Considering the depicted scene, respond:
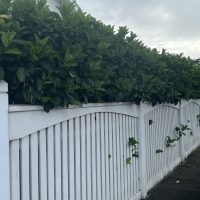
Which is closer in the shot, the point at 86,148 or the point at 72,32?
the point at 72,32

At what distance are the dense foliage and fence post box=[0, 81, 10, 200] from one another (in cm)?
18

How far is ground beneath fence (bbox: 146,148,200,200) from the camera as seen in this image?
291 inches

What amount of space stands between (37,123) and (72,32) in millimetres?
1121

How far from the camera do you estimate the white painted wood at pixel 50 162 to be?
4059 millimetres

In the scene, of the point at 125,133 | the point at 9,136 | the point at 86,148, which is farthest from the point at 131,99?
the point at 9,136

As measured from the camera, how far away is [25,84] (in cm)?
369

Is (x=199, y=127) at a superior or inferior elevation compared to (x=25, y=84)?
inferior

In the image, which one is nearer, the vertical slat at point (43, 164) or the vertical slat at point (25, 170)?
the vertical slat at point (25, 170)

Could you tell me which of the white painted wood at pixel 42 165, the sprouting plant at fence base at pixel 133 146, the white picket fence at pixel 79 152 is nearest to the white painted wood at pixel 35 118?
the white picket fence at pixel 79 152

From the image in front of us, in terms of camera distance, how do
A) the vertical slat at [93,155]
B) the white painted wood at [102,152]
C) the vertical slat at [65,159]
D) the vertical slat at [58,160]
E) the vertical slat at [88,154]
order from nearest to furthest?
the vertical slat at [58,160] → the vertical slat at [65,159] → the vertical slat at [88,154] → the vertical slat at [93,155] → the white painted wood at [102,152]

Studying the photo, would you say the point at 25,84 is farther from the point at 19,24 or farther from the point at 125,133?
the point at 125,133

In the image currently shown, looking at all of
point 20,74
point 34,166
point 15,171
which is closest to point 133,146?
point 34,166

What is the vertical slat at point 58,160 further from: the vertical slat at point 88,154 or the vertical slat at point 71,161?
the vertical slat at point 88,154

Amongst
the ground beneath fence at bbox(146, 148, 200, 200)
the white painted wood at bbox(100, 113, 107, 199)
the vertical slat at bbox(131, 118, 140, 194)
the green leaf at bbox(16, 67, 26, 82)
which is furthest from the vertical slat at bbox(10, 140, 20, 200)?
the ground beneath fence at bbox(146, 148, 200, 200)
